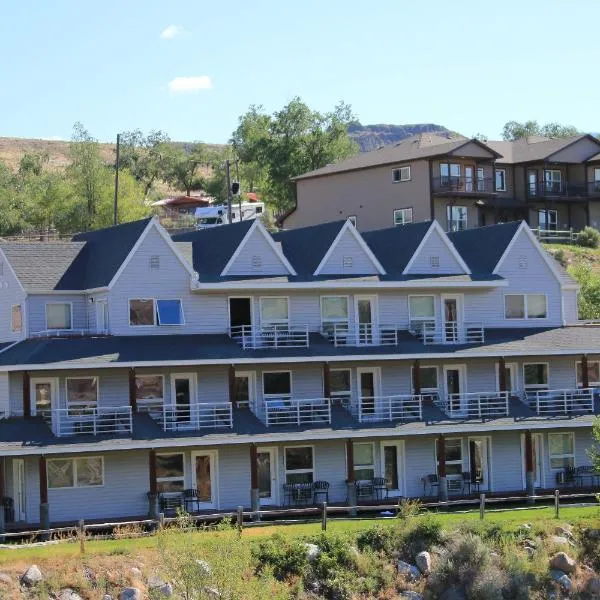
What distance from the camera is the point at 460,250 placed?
64.4 metres

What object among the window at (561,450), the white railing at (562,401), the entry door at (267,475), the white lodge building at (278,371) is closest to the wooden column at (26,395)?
the white lodge building at (278,371)

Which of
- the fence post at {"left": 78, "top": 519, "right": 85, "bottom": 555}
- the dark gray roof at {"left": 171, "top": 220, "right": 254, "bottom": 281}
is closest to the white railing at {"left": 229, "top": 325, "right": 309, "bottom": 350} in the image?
the dark gray roof at {"left": 171, "top": 220, "right": 254, "bottom": 281}

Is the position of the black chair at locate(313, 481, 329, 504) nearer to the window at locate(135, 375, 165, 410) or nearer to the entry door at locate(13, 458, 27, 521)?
the window at locate(135, 375, 165, 410)

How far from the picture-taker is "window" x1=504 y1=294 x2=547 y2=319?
6172 centimetres

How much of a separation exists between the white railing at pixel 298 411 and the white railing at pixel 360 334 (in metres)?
3.27

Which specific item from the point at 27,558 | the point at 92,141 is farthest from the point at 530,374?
the point at 92,141

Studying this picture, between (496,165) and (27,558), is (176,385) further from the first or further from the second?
(496,165)

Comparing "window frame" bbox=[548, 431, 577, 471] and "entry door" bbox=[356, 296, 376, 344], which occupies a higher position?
"entry door" bbox=[356, 296, 376, 344]

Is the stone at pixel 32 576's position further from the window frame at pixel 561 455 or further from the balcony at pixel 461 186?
the balcony at pixel 461 186

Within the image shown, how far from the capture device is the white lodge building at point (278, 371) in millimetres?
49812

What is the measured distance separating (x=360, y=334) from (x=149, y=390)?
9.03m

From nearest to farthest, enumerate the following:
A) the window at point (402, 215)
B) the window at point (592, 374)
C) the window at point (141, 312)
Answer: the window at point (141, 312) < the window at point (592, 374) < the window at point (402, 215)

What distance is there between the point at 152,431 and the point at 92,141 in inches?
2145

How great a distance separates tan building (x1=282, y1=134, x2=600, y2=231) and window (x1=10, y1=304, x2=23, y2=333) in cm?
3601
